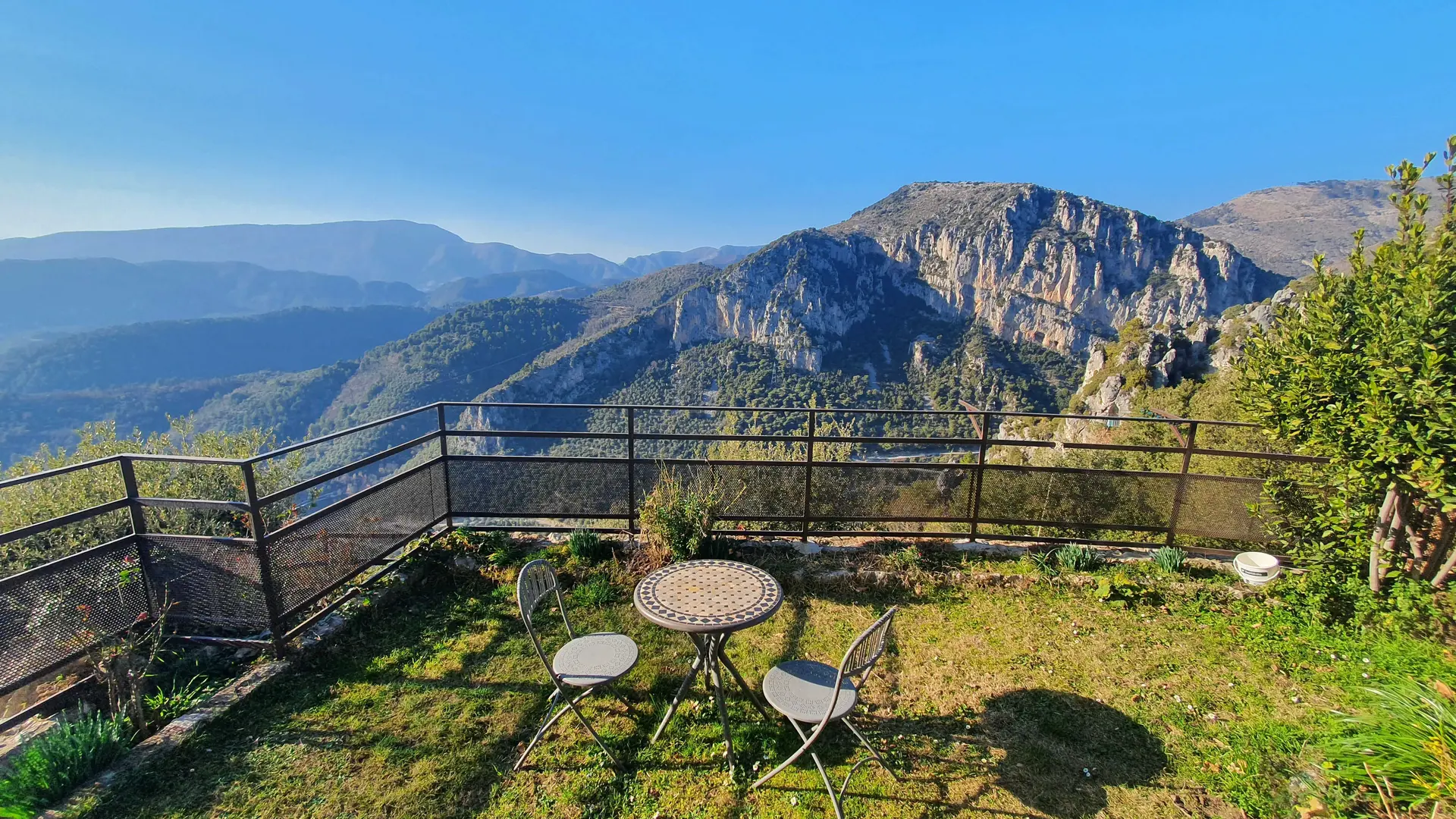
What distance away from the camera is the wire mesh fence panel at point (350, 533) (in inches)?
139

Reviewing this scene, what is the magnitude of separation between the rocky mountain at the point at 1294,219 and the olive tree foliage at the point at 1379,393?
4031 inches

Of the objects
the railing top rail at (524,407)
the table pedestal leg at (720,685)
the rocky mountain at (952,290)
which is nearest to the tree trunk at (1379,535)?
the railing top rail at (524,407)

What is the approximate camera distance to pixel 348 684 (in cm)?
334

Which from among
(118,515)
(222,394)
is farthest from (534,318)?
(118,515)

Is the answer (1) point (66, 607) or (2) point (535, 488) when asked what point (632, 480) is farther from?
(1) point (66, 607)

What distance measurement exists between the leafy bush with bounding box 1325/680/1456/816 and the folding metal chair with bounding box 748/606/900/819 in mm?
1790

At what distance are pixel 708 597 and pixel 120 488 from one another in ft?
23.6

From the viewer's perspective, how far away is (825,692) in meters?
2.66

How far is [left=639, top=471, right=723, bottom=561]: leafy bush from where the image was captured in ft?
14.8

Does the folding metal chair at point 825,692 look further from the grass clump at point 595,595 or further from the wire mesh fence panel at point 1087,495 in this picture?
the wire mesh fence panel at point 1087,495

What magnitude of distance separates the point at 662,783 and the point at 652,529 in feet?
6.86

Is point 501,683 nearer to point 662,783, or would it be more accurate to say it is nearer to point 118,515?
point 662,783

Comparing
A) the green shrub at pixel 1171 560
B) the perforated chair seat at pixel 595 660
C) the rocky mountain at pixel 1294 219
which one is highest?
the rocky mountain at pixel 1294 219

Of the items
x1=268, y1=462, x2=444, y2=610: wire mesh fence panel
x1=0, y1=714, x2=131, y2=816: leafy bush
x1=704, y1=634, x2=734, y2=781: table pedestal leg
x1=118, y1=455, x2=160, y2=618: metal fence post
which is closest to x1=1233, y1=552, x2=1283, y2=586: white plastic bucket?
x1=704, y1=634, x2=734, y2=781: table pedestal leg
